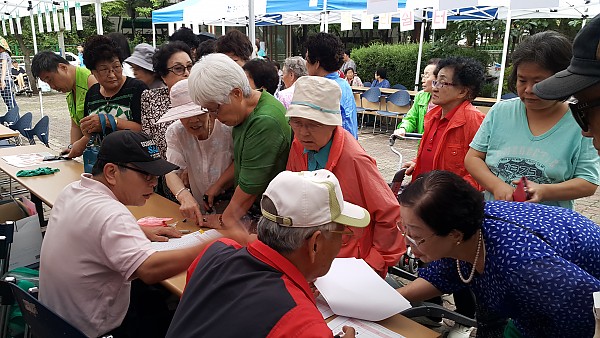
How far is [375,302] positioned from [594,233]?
733mm

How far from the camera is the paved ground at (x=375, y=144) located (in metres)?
5.54

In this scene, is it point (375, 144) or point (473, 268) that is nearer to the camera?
point (473, 268)

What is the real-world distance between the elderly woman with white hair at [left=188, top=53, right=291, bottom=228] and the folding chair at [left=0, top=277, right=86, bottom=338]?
33.7 inches

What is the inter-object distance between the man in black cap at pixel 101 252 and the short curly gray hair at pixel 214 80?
0.37m

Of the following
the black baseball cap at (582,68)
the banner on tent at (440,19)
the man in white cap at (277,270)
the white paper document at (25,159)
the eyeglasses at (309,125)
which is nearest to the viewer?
the black baseball cap at (582,68)

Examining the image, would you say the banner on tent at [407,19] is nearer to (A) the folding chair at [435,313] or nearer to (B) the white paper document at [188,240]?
(B) the white paper document at [188,240]

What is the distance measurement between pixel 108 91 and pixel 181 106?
1426 mm

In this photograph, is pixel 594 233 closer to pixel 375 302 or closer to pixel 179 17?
pixel 375 302

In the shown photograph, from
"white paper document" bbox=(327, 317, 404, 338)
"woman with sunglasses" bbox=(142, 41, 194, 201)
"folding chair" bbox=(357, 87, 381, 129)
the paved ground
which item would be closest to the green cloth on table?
"woman with sunglasses" bbox=(142, 41, 194, 201)

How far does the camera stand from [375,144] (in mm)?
9172

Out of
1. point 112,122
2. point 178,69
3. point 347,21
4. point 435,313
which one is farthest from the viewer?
point 347,21

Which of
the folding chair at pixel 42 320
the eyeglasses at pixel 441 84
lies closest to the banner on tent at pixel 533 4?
the eyeglasses at pixel 441 84

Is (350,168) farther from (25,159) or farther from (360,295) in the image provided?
(25,159)

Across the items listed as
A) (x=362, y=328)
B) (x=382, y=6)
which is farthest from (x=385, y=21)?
(x=362, y=328)
